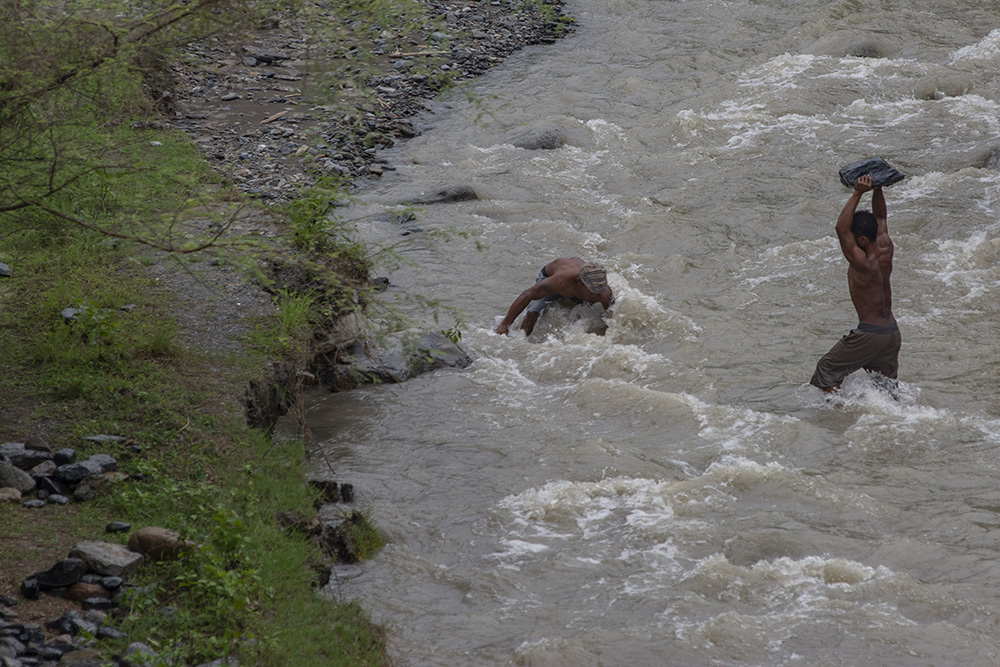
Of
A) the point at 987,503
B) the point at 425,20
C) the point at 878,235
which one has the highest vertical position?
the point at 425,20

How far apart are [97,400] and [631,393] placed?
14.5 feet

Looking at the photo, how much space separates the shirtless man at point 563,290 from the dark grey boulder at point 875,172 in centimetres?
268

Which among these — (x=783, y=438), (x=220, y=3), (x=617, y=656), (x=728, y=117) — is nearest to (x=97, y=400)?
(x=220, y=3)

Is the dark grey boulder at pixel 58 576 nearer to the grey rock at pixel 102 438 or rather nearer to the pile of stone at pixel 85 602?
the pile of stone at pixel 85 602

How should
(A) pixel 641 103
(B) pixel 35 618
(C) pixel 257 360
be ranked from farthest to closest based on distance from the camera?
(A) pixel 641 103 < (C) pixel 257 360 < (B) pixel 35 618

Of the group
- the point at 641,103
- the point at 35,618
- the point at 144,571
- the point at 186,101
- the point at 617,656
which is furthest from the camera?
the point at 641,103

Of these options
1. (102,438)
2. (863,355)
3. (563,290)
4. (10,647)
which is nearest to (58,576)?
(10,647)

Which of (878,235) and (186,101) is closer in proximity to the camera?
(878,235)

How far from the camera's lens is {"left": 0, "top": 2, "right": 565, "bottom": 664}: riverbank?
479 cm

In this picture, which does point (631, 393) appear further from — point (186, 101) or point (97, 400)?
point (186, 101)

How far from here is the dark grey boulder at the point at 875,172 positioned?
7598mm

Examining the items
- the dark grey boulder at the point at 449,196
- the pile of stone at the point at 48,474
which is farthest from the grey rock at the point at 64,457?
the dark grey boulder at the point at 449,196

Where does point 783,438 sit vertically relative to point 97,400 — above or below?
below

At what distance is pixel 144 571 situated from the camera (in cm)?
500
